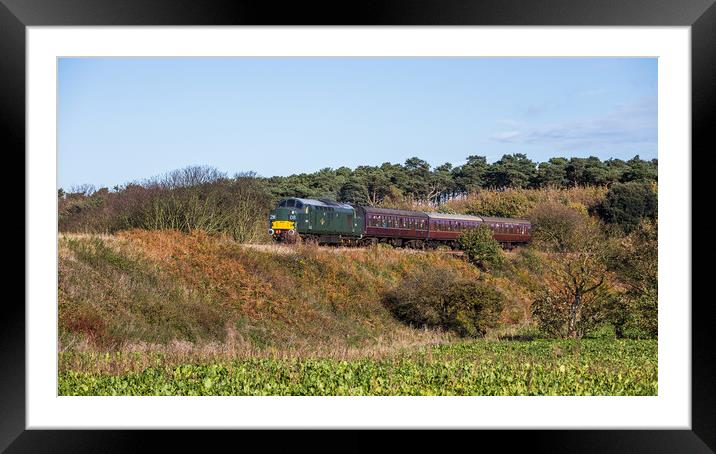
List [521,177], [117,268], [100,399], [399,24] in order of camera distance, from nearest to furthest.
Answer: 1. [399,24]
2. [100,399]
3. [117,268]
4. [521,177]

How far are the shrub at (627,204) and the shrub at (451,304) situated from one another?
50.8ft

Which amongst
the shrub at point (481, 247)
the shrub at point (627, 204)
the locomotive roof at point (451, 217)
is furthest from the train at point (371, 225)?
the shrub at point (627, 204)

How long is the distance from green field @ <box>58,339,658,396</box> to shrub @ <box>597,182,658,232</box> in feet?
81.8

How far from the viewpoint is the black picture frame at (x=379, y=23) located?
16.7ft

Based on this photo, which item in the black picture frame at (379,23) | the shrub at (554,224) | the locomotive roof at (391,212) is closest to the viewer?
the black picture frame at (379,23)

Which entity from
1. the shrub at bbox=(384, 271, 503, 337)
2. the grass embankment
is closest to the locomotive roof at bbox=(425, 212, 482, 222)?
the grass embankment

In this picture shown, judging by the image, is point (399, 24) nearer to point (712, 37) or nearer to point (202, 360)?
point (712, 37)

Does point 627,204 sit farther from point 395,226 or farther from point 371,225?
point 371,225

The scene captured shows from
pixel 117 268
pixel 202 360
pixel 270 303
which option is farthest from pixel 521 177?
pixel 202 360

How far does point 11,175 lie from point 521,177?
1446 inches

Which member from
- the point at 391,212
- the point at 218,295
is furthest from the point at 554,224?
the point at 218,295

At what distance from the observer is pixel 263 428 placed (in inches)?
206

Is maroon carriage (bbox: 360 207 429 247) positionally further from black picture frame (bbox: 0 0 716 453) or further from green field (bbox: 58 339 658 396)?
black picture frame (bbox: 0 0 716 453)

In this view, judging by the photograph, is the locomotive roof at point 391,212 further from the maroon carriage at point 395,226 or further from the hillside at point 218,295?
the hillside at point 218,295
